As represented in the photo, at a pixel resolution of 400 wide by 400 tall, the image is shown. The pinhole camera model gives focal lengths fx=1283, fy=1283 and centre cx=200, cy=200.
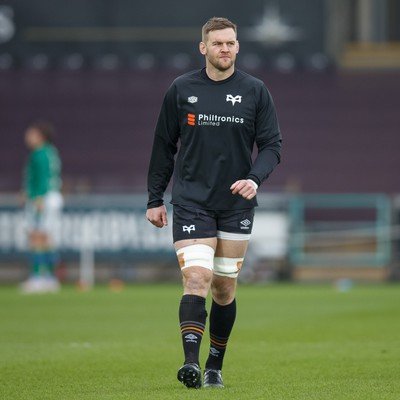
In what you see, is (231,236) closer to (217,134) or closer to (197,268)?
(197,268)

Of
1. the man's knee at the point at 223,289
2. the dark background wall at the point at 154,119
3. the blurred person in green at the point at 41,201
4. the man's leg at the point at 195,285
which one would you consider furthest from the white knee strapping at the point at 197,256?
the dark background wall at the point at 154,119

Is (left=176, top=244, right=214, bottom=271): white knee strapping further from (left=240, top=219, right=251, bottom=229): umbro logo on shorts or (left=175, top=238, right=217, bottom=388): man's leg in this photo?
(left=240, top=219, right=251, bottom=229): umbro logo on shorts

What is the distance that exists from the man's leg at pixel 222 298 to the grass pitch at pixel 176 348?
178mm

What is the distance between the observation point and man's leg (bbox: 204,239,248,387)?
26.2 feet

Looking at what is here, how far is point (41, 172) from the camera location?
18875mm

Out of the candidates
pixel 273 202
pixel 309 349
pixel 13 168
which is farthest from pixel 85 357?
pixel 13 168

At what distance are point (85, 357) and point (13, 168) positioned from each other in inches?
571

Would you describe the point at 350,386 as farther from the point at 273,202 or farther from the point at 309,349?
the point at 273,202

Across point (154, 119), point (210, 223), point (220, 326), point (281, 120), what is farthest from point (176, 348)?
point (281, 120)

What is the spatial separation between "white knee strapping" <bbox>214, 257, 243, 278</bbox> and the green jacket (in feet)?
36.4

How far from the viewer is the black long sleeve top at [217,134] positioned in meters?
7.95

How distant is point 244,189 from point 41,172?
453 inches

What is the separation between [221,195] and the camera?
796cm

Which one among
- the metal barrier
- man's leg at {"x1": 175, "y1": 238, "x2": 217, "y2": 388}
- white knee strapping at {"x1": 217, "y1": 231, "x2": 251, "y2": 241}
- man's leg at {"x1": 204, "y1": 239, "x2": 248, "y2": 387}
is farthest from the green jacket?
man's leg at {"x1": 175, "y1": 238, "x2": 217, "y2": 388}
